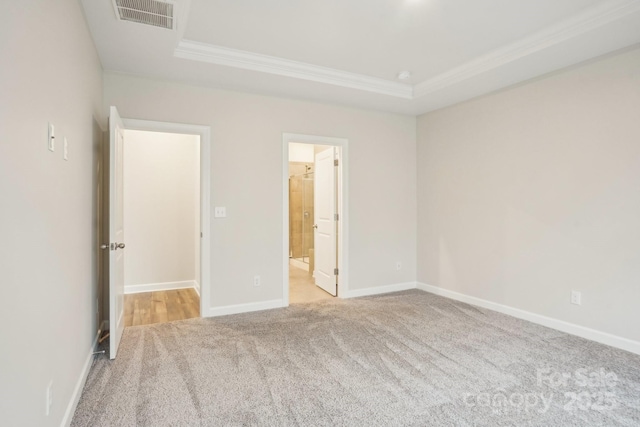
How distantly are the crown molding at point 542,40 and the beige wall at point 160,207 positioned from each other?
10.7 ft

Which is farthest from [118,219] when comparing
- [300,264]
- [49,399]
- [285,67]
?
[300,264]

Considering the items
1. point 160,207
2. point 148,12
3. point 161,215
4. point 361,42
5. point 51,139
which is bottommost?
point 161,215

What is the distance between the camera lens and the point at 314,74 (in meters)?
3.50

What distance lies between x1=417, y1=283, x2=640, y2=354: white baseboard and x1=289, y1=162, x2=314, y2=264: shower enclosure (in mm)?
3459

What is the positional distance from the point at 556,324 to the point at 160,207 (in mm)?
4953

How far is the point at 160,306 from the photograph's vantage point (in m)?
4.14

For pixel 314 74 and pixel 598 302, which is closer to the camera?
pixel 598 302

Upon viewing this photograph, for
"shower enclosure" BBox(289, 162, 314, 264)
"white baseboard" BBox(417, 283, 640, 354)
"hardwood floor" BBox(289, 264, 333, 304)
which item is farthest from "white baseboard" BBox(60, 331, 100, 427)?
"shower enclosure" BBox(289, 162, 314, 264)

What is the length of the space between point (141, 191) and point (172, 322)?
2195 millimetres

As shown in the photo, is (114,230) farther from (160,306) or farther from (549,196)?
(549,196)

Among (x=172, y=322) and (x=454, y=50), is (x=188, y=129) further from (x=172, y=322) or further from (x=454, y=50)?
(x=454, y=50)

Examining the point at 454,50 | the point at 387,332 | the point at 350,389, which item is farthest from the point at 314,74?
the point at 350,389

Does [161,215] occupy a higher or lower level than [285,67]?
lower

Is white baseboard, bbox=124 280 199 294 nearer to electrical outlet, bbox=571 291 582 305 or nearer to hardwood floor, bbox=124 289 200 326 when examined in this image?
A: hardwood floor, bbox=124 289 200 326
